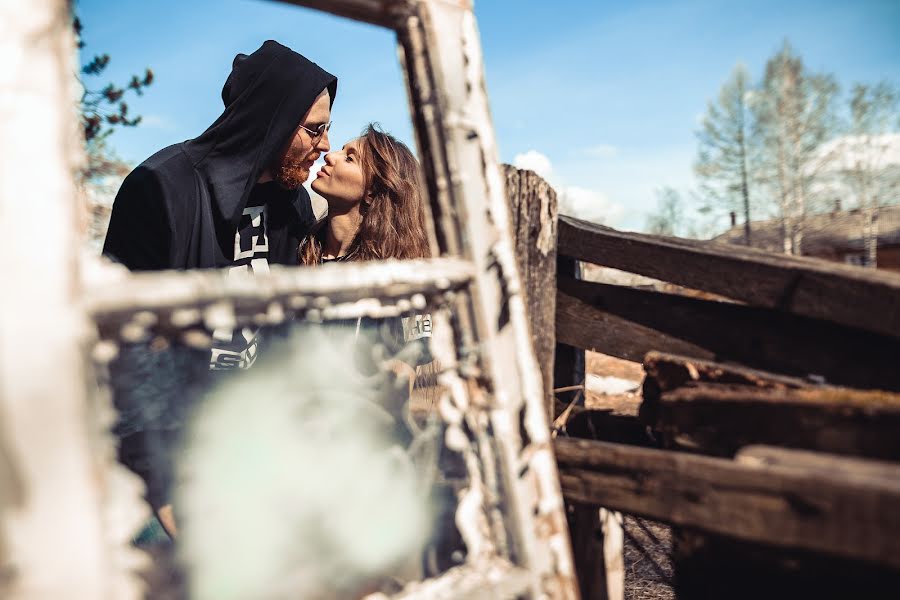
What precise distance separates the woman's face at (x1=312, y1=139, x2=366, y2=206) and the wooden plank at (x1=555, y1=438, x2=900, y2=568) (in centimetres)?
198

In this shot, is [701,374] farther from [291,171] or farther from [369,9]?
[291,171]

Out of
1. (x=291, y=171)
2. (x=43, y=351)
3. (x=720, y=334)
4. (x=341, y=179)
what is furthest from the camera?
(x=341, y=179)

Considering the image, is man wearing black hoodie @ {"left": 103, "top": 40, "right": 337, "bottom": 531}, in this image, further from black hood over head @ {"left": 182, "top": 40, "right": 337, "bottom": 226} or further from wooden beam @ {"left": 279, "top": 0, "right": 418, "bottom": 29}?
wooden beam @ {"left": 279, "top": 0, "right": 418, "bottom": 29}

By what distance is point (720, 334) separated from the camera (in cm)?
136

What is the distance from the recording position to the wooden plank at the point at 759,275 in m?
1.07

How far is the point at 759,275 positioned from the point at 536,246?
0.52m

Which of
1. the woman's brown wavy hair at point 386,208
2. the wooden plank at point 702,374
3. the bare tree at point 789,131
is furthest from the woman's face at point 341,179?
the bare tree at point 789,131

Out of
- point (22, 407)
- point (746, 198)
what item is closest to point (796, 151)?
point (746, 198)

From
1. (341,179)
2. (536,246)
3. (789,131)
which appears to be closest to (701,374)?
(536,246)

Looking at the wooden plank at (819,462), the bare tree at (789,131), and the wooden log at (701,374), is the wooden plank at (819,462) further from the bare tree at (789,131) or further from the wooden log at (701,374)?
the bare tree at (789,131)

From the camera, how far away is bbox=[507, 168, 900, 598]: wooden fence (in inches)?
33.9

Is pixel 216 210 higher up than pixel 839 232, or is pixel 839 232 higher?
pixel 216 210

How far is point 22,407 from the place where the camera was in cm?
56

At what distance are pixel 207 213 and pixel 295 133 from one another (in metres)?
0.62
